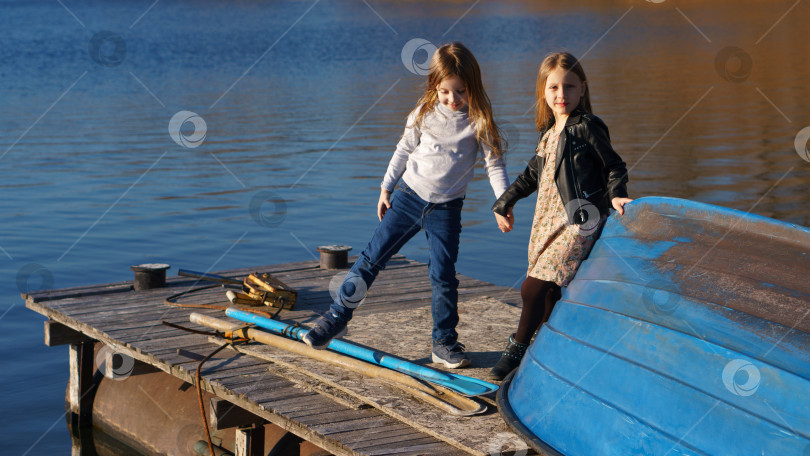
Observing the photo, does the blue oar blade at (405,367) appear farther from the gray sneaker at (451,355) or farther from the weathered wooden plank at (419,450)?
the weathered wooden plank at (419,450)

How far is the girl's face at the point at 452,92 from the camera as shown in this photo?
5.34 m

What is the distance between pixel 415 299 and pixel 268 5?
9265 centimetres

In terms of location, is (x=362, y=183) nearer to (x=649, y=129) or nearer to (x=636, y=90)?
(x=649, y=129)

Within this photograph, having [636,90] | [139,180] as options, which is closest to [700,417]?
[139,180]

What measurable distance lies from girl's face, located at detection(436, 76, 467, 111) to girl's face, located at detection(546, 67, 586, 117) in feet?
1.74

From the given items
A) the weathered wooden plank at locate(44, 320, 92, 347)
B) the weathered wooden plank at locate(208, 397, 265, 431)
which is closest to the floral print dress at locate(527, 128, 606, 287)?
the weathered wooden plank at locate(208, 397, 265, 431)

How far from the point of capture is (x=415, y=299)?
7484mm

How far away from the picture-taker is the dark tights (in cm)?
509

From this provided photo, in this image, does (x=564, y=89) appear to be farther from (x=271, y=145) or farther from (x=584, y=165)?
(x=271, y=145)

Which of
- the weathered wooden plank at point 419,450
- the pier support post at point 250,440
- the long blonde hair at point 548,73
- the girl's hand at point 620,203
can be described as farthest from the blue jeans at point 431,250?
the weathered wooden plank at point 419,450

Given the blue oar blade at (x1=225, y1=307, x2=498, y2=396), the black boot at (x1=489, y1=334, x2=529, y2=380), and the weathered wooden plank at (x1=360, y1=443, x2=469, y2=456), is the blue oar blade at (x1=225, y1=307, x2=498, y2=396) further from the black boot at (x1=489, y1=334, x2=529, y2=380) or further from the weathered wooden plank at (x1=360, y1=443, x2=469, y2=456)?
the weathered wooden plank at (x1=360, y1=443, x2=469, y2=456)

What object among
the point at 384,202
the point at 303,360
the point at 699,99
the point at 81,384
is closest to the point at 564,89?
the point at 384,202

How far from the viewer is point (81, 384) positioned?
7758 millimetres

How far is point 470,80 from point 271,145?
14.6m
